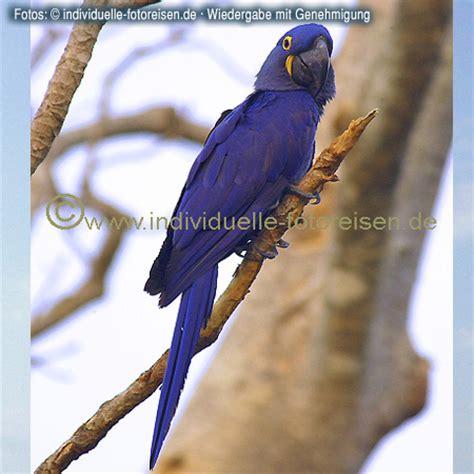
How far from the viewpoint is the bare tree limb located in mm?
1842

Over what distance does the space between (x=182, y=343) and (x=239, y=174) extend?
527 millimetres

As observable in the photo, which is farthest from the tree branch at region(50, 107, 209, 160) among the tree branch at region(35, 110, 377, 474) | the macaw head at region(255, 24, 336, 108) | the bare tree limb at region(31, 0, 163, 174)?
the tree branch at region(35, 110, 377, 474)

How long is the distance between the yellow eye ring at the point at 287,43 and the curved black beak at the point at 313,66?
4cm

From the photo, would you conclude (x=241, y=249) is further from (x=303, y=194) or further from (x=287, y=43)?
(x=287, y=43)

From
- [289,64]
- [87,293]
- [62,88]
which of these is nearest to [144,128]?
[87,293]

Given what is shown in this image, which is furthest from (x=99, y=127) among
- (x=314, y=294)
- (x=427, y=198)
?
(x=427, y=198)

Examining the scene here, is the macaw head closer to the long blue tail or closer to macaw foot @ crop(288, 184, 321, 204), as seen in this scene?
macaw foot @ crop(288, 184, 321, 204)

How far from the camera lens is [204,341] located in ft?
6.22

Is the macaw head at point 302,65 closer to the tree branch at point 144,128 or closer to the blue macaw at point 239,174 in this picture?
the blue macaw at point 239,174

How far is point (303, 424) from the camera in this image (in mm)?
3502

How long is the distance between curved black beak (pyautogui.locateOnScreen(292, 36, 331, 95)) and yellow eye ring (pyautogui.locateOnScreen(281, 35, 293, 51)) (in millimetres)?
41

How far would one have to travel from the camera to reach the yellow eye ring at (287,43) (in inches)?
90.7

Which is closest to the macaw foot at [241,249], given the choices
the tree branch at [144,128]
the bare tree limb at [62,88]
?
the bare tree limb at [62,88]

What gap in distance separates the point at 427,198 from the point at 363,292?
16.4 inches
